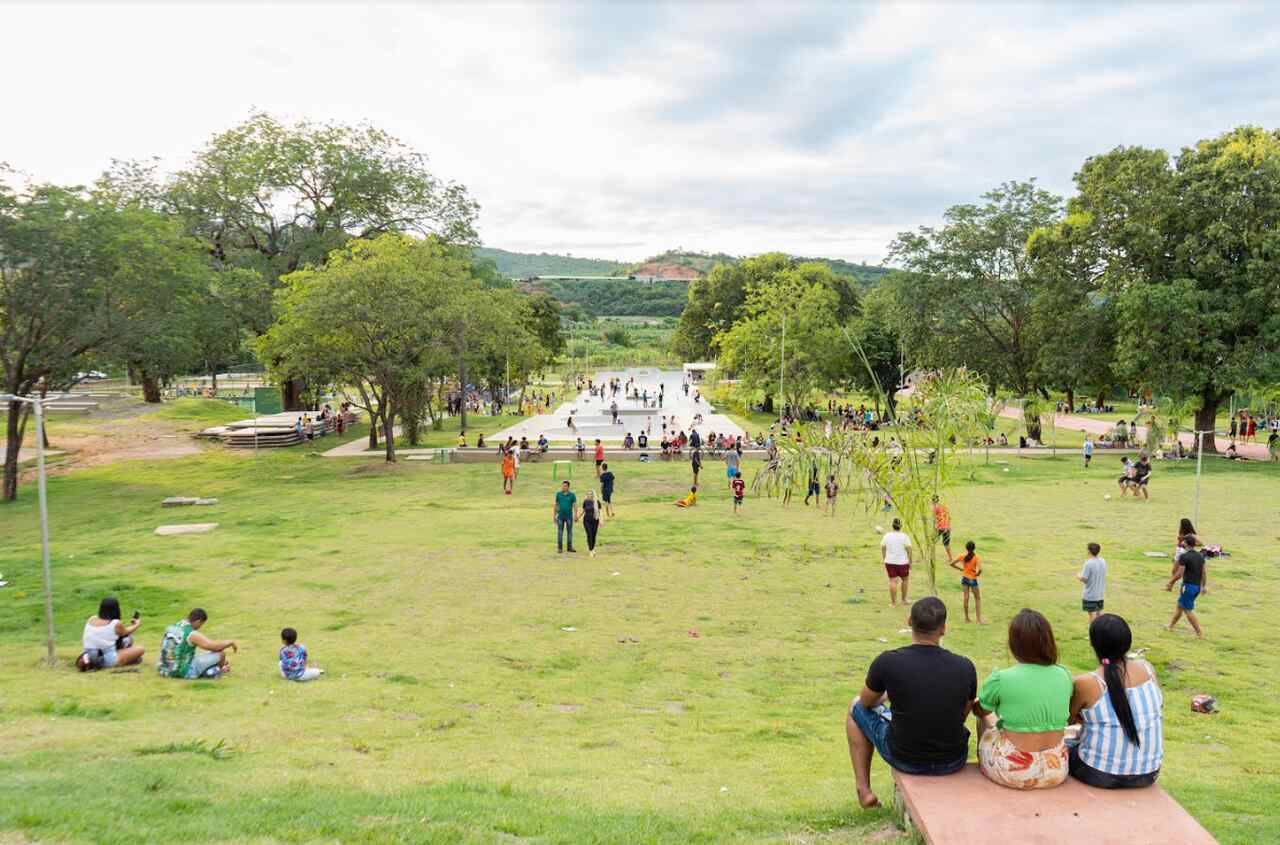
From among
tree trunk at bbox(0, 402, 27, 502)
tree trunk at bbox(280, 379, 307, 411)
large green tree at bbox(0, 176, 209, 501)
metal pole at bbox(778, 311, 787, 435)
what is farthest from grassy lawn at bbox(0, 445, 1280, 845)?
tree trunk at bbox(280, 379, 307, 411)

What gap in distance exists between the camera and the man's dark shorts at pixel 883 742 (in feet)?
15.7

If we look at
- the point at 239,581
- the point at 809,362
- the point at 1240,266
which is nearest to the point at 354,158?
the point at 809,362

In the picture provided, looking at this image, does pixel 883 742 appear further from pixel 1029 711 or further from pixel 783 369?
pixel 783 369

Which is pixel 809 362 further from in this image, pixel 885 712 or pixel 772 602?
pixel 885 712

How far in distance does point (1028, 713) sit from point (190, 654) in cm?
821

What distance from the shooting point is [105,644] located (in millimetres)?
9258

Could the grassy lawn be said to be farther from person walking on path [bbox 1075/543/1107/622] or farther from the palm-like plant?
the palm-like plant

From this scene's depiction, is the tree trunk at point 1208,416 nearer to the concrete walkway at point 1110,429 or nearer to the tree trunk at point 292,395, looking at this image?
the concrete walkway at point 1110,429

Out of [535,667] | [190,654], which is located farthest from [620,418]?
[190,654]

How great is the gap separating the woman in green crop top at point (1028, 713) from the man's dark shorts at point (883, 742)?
213 millimetres

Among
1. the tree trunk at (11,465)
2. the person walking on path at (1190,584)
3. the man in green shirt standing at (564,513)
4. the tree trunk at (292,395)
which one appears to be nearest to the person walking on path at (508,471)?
the man in green shirt standing at (564,513)

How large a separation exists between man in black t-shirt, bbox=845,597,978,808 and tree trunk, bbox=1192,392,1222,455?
104 feet

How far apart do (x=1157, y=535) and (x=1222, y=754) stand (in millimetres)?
11743

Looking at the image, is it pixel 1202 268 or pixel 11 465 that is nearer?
pixel 11 465
